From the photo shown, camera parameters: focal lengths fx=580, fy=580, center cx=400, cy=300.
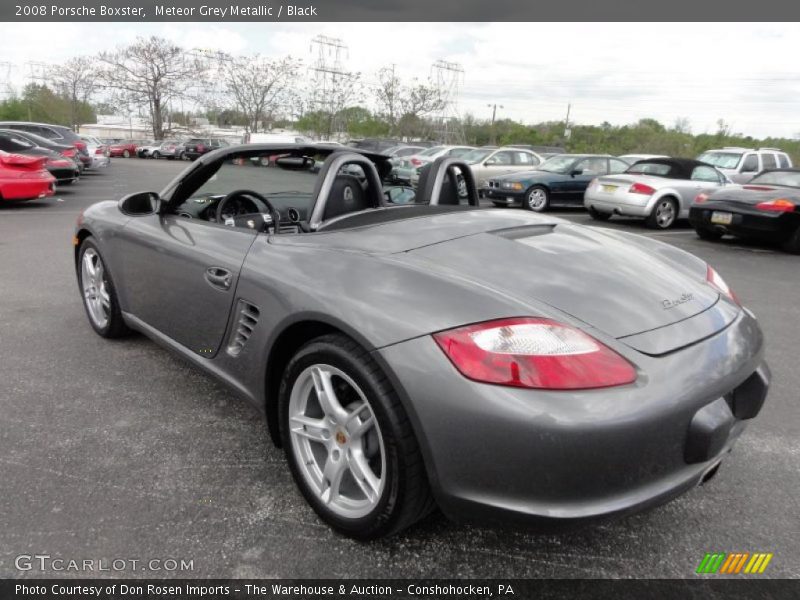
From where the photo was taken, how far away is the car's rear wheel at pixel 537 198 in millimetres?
12898

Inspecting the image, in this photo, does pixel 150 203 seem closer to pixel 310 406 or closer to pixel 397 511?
pixel 310 406

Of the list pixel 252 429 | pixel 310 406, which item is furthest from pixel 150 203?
pixel 310 406

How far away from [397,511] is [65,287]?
4780mm

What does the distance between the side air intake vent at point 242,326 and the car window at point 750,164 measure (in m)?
15.4

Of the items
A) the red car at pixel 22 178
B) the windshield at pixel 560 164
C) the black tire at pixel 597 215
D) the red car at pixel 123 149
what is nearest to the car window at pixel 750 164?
the windshield at pixel 560 164

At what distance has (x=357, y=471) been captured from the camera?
198 centimetres

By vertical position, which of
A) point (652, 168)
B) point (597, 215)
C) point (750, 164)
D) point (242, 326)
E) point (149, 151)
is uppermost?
A: point (750, 164)

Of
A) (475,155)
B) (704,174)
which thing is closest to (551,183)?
(704,174)

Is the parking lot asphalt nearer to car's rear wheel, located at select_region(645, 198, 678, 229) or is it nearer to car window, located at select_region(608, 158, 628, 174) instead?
car's rear wheel, located at select_region(645, 198, 678, 229)

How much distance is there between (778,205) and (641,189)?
2739 millimetres

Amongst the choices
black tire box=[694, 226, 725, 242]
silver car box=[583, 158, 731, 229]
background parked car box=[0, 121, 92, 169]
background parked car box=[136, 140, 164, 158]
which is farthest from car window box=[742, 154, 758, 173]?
background parked car box=[136, 140, 164, 158]

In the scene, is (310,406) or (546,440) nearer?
(546,440)

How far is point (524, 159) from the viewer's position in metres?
16.2

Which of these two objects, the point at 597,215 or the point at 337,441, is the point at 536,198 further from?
the point at 337,441
